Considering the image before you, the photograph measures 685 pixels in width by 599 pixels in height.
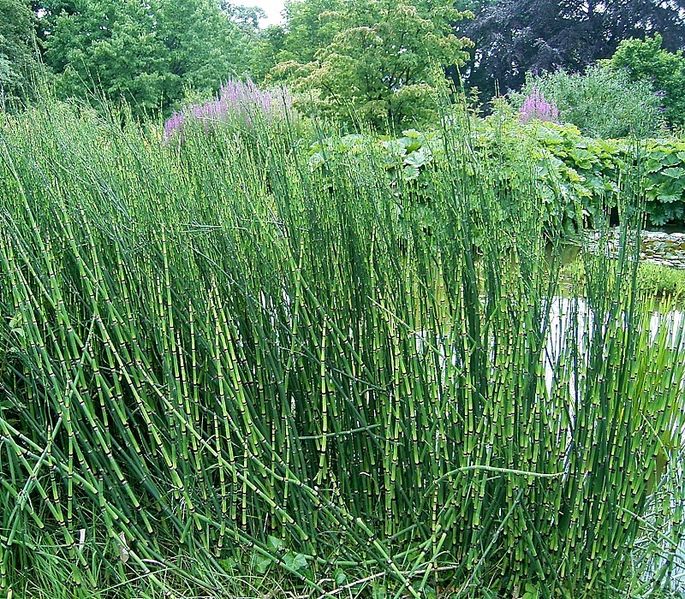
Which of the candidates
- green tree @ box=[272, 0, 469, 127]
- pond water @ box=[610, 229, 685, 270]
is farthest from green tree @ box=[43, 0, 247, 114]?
pond water @ box=[610, 229, 685, 270]

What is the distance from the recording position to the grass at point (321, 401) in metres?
1.27

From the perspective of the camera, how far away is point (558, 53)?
15.1 meters

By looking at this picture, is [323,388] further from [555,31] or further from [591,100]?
[555,31]

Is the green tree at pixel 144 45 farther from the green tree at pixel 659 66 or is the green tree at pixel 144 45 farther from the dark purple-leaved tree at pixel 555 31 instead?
the green tree at pixel 659 66

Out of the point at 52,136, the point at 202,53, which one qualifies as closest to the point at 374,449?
the point at 52,136

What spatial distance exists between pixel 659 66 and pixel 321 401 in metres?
14.9

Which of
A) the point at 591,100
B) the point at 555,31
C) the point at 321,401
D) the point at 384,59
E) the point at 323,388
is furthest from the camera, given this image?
the point at 555,31

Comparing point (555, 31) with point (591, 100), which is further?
point (555, 31)

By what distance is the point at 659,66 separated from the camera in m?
13.6

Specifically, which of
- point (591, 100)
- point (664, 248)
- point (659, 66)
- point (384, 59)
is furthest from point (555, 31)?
point (664, 248)

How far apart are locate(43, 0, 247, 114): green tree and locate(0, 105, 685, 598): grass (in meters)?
13.9

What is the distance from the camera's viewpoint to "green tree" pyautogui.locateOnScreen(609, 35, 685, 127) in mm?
13391

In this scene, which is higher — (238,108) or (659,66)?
(238,108)

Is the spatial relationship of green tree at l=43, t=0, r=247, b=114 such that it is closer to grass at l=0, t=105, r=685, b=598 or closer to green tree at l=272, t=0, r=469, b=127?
green tree at l=272, t=0, r=469, b=127
